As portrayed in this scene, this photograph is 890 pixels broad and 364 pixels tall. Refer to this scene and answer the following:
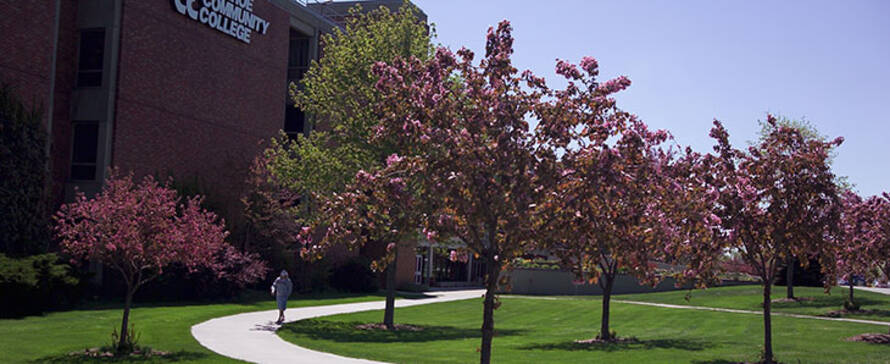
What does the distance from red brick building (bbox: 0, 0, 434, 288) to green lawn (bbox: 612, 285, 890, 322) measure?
22824mm

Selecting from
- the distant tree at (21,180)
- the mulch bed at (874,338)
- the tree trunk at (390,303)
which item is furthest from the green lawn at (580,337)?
the distant tree at (21,180)

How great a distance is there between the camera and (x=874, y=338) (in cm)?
2317

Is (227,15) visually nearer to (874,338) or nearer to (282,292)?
(282,292)

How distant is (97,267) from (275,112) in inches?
545

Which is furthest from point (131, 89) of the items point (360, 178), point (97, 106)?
point (360, 178)

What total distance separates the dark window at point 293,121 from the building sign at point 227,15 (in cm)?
644

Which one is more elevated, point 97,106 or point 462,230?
point 97,106

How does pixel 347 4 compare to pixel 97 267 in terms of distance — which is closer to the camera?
pixel 97 267

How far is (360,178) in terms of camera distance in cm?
953

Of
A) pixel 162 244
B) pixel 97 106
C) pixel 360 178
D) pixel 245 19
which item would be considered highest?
pixel 245 19

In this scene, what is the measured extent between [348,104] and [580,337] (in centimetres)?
1063

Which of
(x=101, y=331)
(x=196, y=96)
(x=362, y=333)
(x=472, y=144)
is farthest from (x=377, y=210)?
(x=196, y=96)

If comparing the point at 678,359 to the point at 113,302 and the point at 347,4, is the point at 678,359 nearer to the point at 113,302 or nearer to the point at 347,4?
the point at 113,302

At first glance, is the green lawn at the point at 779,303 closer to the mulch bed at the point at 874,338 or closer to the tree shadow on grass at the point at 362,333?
the mulch bed at the point at 874,338
